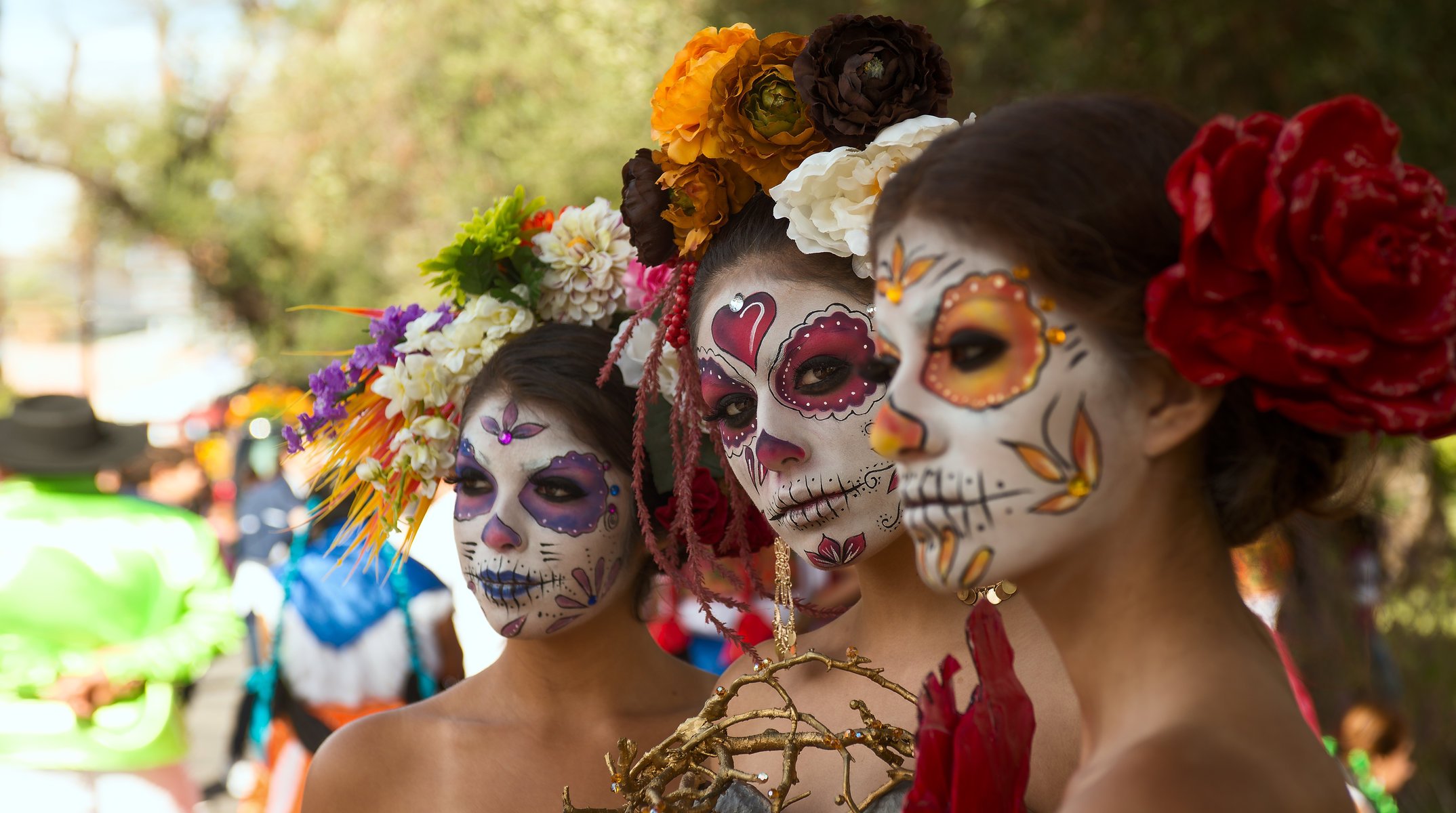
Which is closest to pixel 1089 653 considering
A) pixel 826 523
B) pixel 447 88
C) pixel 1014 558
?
pixel 1014 558

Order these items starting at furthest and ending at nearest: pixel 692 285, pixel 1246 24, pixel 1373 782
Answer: pixel 1246 24 → pixel 1373 782 → pixel 692 285

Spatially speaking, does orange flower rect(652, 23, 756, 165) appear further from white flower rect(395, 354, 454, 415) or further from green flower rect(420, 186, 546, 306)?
white flower rect(395, 354, 454, 415)

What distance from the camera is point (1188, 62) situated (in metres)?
6.20

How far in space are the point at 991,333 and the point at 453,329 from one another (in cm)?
176

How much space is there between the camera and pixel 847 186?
2301mm

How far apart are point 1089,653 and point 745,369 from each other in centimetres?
95

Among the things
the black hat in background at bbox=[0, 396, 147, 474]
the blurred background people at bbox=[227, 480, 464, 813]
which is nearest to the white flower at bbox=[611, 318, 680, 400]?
→ the blurred background people at bbox=[227, 480, 464, 813]

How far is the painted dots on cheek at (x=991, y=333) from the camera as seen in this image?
5.08 ft

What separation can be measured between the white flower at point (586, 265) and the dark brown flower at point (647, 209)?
1.21 ft

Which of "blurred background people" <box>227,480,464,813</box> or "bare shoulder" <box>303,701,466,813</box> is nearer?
"bare shoulder" <box>303,701,466,813</box>

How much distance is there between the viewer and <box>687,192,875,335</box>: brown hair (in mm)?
2395

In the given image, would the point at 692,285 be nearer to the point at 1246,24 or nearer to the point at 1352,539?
the point at 1246,24

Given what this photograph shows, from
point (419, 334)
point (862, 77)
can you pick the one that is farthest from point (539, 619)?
point (862, 77)

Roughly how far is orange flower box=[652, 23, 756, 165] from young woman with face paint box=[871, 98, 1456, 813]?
35.8 inches
